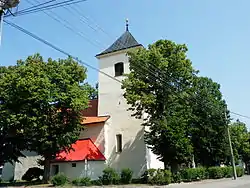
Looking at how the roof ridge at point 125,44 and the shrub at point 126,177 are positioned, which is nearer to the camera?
the shrub at point 126,177

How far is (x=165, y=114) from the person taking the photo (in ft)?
86.1

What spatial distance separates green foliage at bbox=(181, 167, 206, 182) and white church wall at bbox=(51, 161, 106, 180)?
870 cm

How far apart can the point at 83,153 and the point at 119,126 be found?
5.32 meters

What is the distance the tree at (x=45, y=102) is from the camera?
25.3m

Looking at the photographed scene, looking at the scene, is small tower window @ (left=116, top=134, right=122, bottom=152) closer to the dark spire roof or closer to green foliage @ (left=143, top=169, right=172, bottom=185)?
green foliage @ (left=143, top=169, right=172, bottom=185)

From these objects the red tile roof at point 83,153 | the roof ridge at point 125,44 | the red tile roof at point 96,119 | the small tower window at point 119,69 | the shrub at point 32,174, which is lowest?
the shrub at point 32,174

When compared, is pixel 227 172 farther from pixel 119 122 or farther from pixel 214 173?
pixel 119 122

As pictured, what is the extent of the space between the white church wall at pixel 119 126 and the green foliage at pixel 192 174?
4.68m

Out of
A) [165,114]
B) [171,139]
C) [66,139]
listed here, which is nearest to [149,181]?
[171,139]

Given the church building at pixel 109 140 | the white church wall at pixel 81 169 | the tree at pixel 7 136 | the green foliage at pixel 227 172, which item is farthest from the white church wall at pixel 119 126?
the green foliage at pixel 227 172

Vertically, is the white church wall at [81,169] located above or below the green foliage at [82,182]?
above

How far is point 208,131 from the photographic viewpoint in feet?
113

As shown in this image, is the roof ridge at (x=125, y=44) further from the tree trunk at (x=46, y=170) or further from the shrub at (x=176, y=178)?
the shrub at (x=176, y=178)

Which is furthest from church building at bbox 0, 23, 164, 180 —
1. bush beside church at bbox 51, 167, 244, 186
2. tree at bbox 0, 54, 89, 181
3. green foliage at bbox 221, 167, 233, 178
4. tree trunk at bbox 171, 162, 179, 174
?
green foliage at bbox 221, 167, 233, 178
